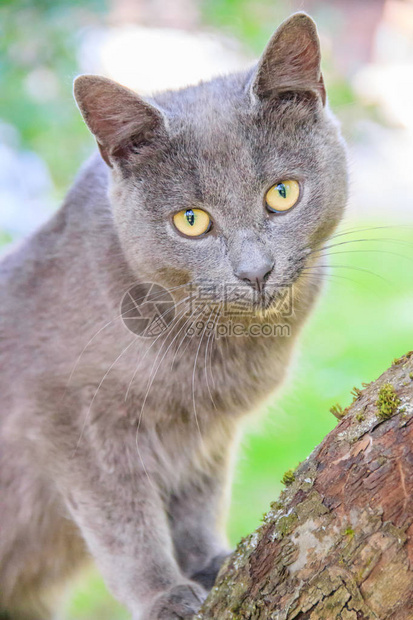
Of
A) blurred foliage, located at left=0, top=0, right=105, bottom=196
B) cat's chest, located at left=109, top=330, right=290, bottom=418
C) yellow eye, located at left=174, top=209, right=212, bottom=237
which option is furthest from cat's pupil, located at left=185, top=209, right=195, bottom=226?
blurred foliage, located at left=0, top=0, right=105, bottom=196

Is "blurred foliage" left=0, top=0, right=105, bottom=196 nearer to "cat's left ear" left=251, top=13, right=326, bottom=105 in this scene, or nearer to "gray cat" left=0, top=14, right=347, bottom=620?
"gray cat" left=0, top=14, right=347, bottom=620

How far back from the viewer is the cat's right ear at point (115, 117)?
1523mm

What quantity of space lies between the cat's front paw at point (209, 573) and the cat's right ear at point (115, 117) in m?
1.11

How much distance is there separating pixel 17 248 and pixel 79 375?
21.8 inches

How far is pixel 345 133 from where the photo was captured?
1997mm

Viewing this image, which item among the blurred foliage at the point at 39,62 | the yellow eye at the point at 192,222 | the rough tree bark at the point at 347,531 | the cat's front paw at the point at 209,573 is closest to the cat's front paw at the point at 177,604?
the cat's front paw at the point at 209,573

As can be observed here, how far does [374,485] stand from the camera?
106 cm

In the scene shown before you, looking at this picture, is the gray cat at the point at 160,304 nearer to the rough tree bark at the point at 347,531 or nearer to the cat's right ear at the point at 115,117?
the cat's right ear at the point at 115,117

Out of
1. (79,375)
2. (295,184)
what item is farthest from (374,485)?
(79,375)

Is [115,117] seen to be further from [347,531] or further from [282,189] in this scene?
[347,531]

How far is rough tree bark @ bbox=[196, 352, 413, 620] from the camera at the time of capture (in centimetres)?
104

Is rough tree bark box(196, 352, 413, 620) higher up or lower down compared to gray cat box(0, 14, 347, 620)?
lower down

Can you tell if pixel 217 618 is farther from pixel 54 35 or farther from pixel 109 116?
pixel 54 35

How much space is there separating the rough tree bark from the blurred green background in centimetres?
85
